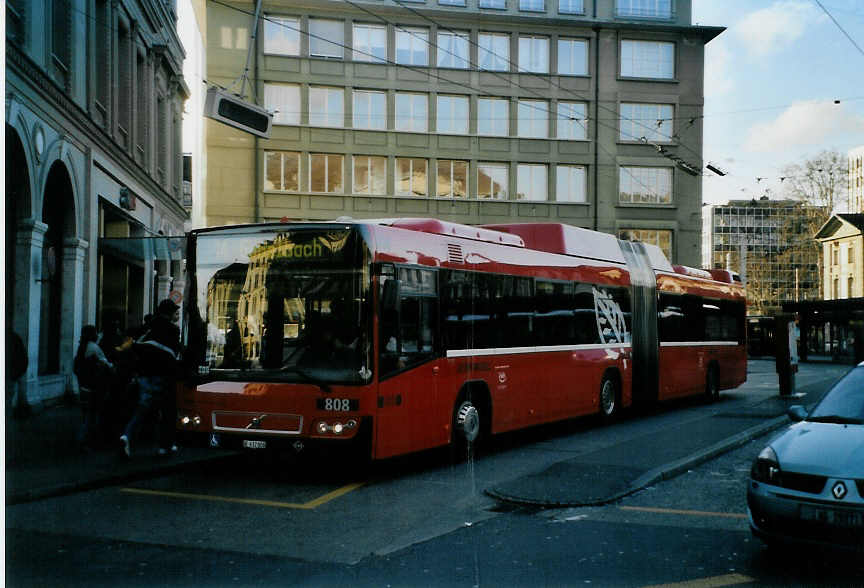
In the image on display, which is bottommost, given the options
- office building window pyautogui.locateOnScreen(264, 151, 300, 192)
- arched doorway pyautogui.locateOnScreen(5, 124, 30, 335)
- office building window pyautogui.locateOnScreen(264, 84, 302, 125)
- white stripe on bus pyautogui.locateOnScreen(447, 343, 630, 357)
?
white stripe on bus pyautogui.locateOnScreen(447, 343, 630, 357)

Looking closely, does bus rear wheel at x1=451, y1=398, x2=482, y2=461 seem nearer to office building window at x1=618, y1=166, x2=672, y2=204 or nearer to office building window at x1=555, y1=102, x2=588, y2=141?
office building window at x1=555, y1=102, x2=588, y2=141

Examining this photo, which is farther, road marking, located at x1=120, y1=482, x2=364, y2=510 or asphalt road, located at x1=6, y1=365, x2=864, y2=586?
road marking, located at x1=120, y1=482, x2=364, y2=510

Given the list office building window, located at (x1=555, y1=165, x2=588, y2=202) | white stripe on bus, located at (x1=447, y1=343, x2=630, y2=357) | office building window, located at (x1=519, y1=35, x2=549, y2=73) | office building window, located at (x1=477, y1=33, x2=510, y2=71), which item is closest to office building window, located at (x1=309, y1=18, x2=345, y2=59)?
office building window, located at (x1=477, y1=33, x2=510, y2=71)

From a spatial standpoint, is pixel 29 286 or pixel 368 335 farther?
pixel 29 286

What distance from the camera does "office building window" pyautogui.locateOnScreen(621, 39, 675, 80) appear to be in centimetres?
4562

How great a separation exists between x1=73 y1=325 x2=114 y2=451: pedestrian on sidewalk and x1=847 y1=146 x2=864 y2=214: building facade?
59.6 feet

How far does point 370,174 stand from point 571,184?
397 inches

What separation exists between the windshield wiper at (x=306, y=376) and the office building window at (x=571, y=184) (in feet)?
122

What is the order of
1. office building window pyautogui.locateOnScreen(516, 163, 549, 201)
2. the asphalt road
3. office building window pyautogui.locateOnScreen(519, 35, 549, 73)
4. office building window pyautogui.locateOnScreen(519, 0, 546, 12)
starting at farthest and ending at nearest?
1. office building window pyautogui.locateOnScreen(516, 163, 549, 201)
2. office building window pyautogui.locateOnScreen(519, 35, 549, 73)
3. office building window pyautogui.locateOnScreen(519, 0, 546, 12)
4. the asphalt road

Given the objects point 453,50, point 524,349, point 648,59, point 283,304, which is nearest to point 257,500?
point 283,304

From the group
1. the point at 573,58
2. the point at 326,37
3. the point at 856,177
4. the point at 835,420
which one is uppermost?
the point at 573,58

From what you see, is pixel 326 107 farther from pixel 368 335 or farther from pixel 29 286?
pixel 368 335

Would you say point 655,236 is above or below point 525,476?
above

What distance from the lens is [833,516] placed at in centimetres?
606
